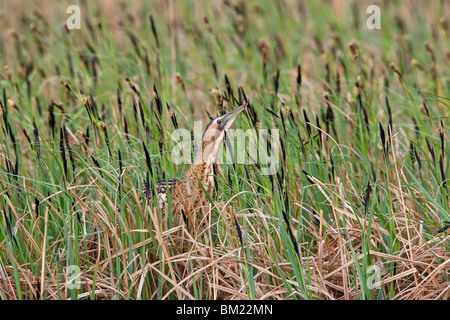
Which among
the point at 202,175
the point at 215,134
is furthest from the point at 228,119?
the point at 202,175

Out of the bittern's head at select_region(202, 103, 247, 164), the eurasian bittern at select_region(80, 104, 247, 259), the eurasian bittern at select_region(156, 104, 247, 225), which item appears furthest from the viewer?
the bittern's head at select_region(202, 103, 247, 164)

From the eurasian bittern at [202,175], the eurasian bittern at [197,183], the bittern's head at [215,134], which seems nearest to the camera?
the eurasian bittern at [197,183]

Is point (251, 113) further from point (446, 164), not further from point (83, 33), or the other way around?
point (83, 33)

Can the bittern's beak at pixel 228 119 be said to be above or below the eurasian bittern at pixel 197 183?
above

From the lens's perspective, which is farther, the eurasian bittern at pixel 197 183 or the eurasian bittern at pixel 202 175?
the eurasian bittern at pixel 202 175

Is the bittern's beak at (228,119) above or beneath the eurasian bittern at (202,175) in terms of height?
above

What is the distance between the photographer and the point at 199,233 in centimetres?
348

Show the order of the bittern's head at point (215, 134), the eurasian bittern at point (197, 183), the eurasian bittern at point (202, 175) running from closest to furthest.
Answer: the eurasian bittern at point (197, 183)
the eurasian bittern at point (202, 175)
the bittern's head at point (215, 134)

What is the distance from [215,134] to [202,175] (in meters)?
0.27

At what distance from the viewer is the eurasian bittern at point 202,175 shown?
144 inches

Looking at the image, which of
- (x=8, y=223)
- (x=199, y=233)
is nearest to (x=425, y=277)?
(x=199, y=233)

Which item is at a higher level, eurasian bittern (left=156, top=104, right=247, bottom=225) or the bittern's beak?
the bittern's beak

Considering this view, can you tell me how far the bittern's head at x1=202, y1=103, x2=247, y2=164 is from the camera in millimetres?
3818

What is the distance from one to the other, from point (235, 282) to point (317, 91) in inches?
106
